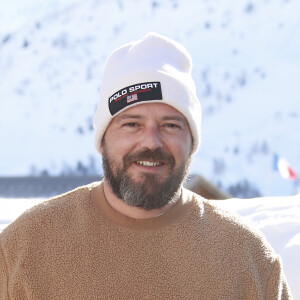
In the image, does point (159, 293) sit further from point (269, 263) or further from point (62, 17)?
point (62, 17)

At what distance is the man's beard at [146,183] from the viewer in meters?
1.67

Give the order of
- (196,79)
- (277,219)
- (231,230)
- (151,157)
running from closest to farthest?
(151,157)
(231,230)
(277,219)
(196,79)

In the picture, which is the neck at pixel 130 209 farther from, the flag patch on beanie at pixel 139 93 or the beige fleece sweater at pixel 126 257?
the flag patch on beanie at pixel 139 93

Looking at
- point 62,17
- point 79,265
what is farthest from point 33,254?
point 62,17

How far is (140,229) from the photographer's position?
5.58 ft

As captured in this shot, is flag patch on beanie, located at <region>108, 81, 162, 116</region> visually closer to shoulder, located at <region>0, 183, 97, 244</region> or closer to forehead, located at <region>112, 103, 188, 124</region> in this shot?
forehead, located at <region>112, 103, 188, 124</region>

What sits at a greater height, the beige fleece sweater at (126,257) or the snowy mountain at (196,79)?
the snowy mountain at (196,79)

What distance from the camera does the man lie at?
5.41 feet

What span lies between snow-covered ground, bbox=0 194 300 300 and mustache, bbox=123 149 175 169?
1.90ft

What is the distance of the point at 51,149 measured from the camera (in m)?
23.4

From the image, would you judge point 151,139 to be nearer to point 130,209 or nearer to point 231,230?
point 130,209

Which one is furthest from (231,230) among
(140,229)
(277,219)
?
(277,219)

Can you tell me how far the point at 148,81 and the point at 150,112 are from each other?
0.08 meters

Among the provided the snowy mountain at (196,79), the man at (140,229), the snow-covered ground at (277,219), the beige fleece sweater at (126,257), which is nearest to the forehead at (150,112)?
the man at (140,229)
